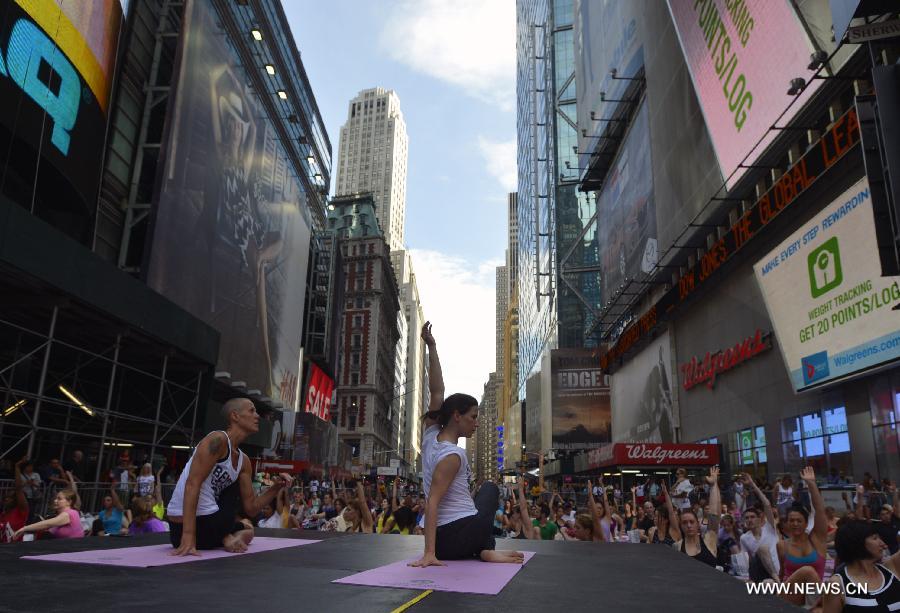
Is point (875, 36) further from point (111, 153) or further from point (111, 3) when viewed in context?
point (111, 153)

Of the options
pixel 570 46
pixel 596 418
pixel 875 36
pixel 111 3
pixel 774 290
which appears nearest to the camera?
pixel 875 36

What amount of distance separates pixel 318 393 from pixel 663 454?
36.9 m

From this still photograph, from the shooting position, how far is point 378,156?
167375 mm

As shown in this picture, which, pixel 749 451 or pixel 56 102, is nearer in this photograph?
pixel 56 102

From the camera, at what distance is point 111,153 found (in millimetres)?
23344

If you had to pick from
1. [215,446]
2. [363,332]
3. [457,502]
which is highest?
[363,332]

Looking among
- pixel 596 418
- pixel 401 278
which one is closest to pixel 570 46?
pixel 596 418

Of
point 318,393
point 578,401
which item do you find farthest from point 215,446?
point 318,393

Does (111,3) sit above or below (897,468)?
above

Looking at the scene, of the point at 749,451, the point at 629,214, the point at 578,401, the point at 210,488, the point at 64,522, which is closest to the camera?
the point at 210,488

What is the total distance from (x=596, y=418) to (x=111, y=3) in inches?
1818

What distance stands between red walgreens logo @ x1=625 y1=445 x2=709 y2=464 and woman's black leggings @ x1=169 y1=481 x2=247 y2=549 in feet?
75.0

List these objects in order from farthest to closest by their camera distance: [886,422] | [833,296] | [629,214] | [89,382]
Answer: [629,214], [89,382], [833,296], [886,422]

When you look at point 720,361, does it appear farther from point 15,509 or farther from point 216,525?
point 15,509
